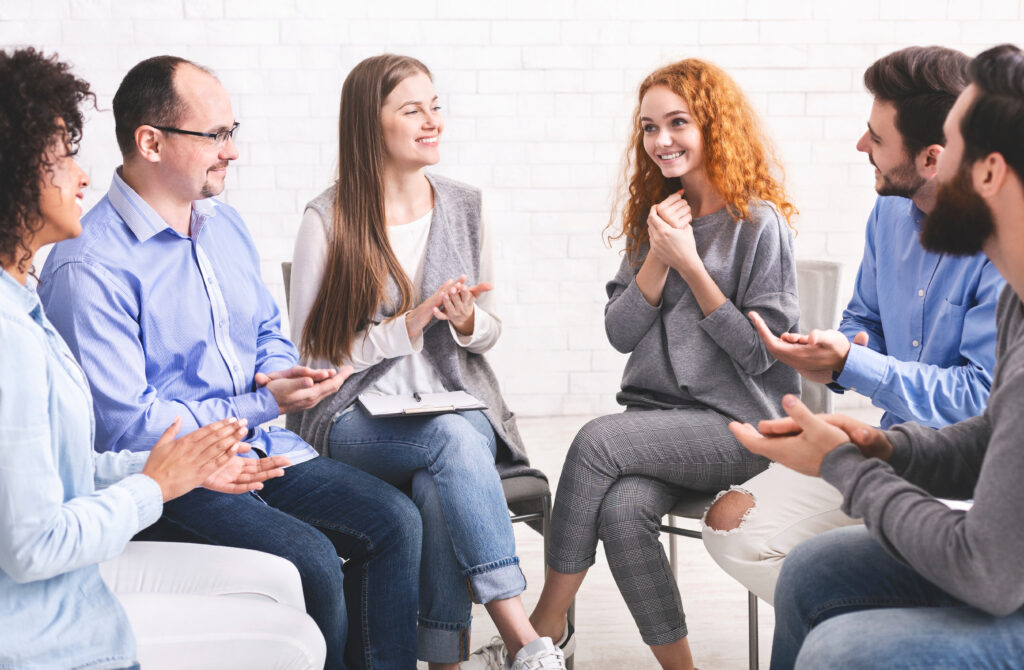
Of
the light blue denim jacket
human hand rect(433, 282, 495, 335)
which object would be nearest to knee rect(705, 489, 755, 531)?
human hand rect(433, 282, 495, 335)

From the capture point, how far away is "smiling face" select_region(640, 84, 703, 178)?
7.65 feet

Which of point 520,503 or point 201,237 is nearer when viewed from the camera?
point 201,237

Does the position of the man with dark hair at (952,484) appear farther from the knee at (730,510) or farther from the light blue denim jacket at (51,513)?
the light blue denim jacket at (51,513)

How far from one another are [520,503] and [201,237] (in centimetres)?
88

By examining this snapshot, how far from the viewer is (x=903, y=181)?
1.98m

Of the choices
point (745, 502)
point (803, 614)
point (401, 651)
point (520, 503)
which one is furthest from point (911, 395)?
point (401, 651)

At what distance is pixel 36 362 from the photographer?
48.7 inches

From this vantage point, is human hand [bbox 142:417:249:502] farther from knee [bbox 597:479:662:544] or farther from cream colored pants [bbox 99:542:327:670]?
knee [bbox 597:479:662:544]

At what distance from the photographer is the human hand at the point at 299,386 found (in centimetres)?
198

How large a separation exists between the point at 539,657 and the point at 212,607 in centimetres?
70

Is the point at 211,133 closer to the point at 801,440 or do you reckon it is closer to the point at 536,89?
the point at 801,440

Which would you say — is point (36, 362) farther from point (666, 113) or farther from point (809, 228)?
point (809, 228)

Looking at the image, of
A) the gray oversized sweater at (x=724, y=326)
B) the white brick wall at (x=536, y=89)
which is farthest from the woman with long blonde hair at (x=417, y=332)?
the white brick wall at (x=536, y=89)

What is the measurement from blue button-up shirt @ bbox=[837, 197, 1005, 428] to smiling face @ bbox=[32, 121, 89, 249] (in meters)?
1.33
